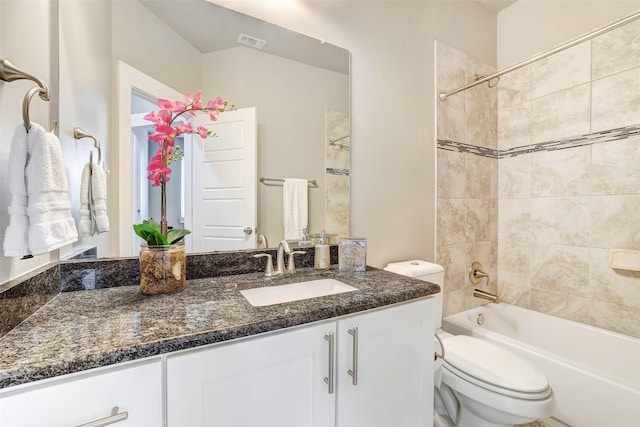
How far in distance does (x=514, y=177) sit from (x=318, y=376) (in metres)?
2.16

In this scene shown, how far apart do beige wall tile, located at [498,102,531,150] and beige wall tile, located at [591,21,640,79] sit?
1.34ft

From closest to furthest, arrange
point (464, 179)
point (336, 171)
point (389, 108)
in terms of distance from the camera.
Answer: point (336, 171) → point (389, 108) → point (464, 179)

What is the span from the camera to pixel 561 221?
1.93 metres

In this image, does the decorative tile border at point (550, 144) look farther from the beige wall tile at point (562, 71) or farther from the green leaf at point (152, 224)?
the green leaf at point (152, 224)

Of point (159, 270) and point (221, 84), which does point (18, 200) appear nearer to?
point (159, 270)

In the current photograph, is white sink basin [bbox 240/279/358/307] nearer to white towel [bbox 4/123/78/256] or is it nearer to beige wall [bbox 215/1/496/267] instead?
beige wall [bbox 215/1/496/267]

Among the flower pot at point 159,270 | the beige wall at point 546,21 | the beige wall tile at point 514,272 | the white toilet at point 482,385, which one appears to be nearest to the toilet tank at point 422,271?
the white toilet at point 482,385

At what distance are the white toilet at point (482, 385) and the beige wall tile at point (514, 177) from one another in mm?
1105

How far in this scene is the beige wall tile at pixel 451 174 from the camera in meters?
1.88

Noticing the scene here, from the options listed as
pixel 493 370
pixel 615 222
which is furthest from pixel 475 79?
pixel 493 370

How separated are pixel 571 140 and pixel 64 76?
269cm

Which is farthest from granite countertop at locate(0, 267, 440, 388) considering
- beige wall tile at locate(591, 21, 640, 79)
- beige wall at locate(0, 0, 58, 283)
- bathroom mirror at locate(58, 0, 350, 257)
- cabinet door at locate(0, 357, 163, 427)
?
beige wall tile at locate(591, 21, 640, 79)

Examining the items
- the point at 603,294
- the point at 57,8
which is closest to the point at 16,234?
the point at 57,8

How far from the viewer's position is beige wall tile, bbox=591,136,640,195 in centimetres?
162
